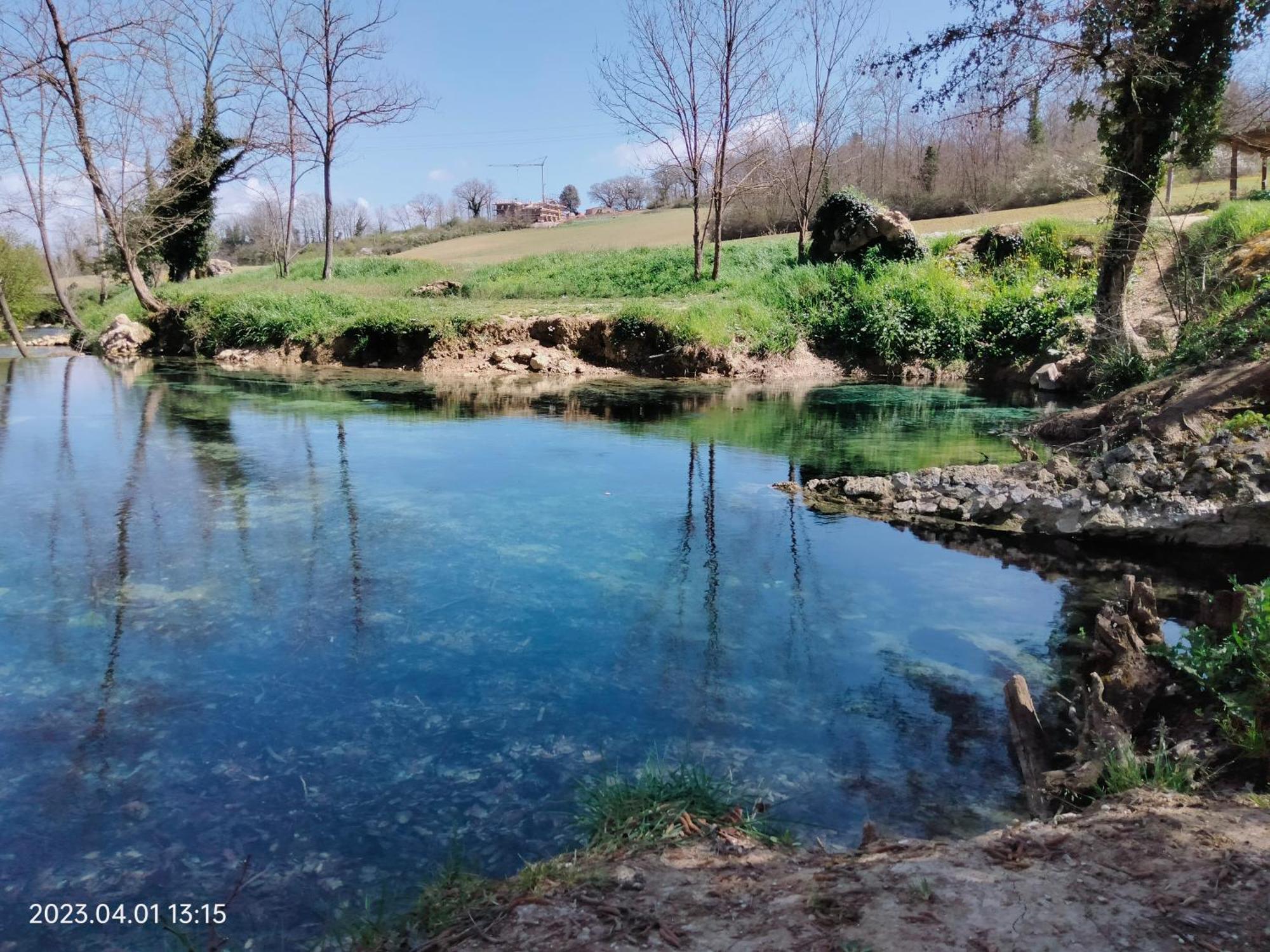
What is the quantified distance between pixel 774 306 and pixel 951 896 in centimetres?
1912

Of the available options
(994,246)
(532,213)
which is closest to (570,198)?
(532,213)

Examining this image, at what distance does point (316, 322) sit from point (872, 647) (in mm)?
18897

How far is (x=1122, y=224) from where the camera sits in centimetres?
1295

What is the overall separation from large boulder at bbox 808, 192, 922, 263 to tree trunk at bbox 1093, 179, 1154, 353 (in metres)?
8.85

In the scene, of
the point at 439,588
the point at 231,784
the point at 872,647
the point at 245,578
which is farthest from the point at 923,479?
the point at 231,784

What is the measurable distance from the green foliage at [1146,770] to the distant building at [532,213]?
57410 millimetres

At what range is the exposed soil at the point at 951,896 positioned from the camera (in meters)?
2.19

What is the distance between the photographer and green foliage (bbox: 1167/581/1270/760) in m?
3.35

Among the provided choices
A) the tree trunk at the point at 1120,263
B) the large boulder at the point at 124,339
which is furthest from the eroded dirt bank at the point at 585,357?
the large boulder at the point at 124,339

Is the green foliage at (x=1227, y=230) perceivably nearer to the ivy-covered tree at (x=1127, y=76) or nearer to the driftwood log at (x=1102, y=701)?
the ivy-covered tree at (x=1127, y=76)

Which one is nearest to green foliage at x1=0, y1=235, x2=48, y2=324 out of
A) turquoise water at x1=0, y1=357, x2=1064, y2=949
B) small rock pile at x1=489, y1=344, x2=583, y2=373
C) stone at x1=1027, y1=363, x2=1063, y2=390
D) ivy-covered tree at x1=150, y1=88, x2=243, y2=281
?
ivy-covered tree at x1=150, y1=88, x2=243, y2=281

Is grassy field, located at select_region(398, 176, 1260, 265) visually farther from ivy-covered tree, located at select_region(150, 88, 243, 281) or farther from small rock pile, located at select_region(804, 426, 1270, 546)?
small rock pile, located at select_region(804, 426, 1270, 546)

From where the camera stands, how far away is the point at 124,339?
2353cm

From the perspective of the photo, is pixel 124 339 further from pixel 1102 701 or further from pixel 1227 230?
pixel 1227 230
